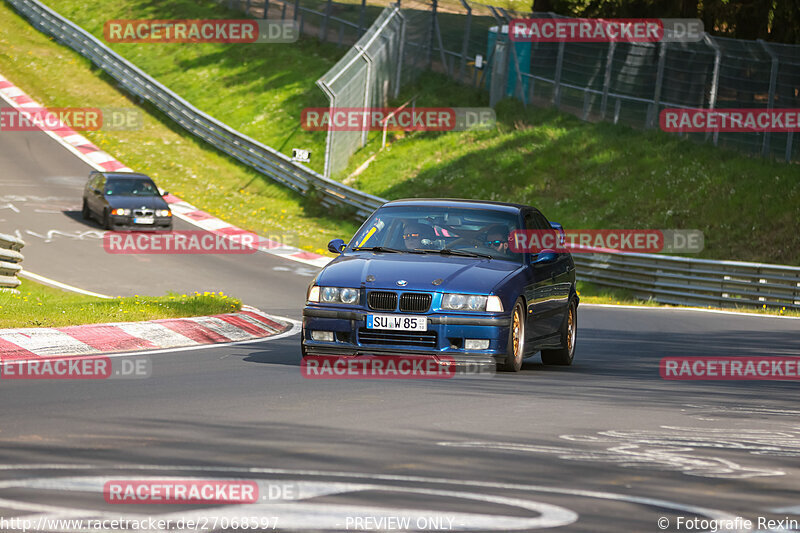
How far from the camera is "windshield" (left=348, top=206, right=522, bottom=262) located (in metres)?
12.0

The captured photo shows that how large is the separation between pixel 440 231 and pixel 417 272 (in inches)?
47.6

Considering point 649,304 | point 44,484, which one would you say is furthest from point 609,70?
point 44,484

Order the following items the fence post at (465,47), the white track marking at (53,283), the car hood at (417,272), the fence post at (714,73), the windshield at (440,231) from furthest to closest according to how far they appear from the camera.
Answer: the fence post at (465,47)
the fence post at (714,73)
the white track marking at (53,283)
the windshield at (440,231)
the car hood at (417,272)

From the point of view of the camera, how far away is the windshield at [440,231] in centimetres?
1203

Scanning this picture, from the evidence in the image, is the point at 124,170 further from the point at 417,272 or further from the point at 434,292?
the point at 434,292

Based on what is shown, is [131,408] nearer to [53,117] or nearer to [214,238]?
[214,238]

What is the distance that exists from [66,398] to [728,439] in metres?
4.68

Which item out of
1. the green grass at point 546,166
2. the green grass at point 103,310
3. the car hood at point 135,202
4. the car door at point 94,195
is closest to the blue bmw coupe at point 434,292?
the green grass at point 103,310

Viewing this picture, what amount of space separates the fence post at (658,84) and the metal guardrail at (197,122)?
8.38 meters

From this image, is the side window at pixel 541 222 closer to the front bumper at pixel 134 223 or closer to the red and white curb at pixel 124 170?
the red and white curb at pixel 124 170

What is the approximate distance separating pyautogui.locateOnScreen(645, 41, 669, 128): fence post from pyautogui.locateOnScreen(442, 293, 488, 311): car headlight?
24200 mm

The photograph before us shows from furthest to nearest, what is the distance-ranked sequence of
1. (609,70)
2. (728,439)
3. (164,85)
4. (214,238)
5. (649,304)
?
1. (164,85)
2. (609,70)
3. (214,238)
4. (649,304)
5. (728,439)

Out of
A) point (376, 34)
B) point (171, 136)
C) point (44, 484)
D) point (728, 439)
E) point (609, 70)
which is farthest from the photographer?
point (171, 136)

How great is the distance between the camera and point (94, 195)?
1250 inches
